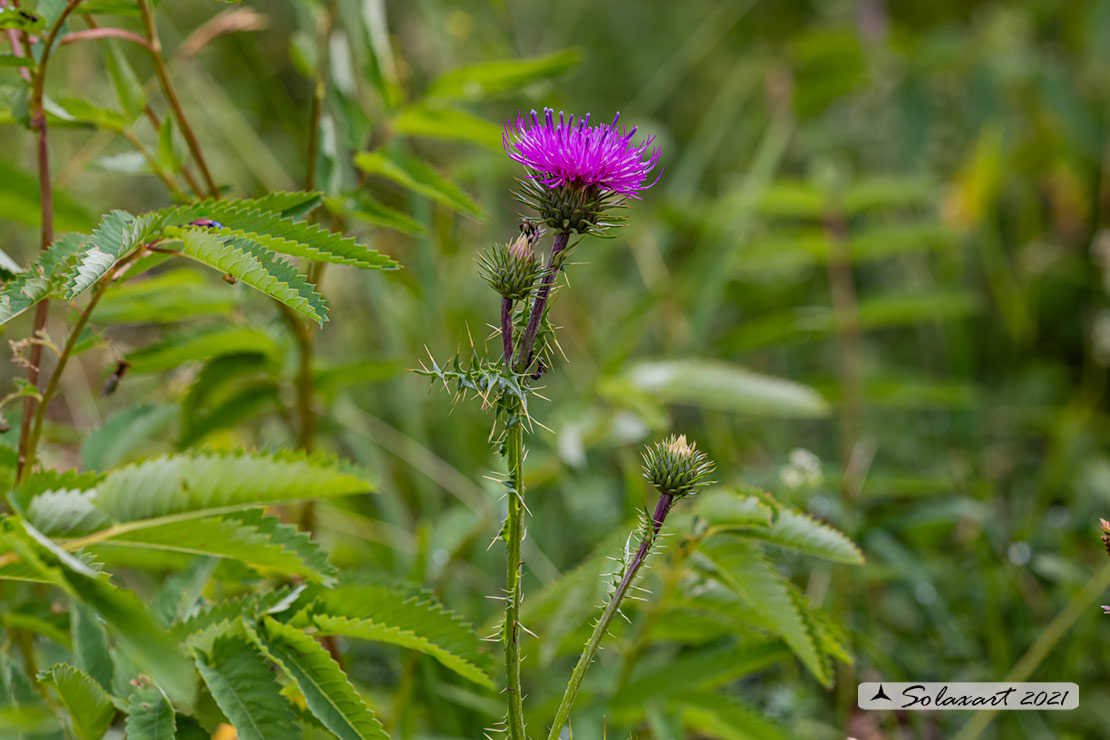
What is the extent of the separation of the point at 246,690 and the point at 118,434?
A: 0.44 meters

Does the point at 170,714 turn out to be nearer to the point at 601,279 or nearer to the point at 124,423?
the point at 124,423

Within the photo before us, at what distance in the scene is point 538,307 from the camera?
65 cm

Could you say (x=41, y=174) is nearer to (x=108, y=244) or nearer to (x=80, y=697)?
(x=108, y=244)

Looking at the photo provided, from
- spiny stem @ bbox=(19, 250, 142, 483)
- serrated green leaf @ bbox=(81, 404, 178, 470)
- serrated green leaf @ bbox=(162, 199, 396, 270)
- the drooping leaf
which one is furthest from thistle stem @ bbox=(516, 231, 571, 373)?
serrated green leaf @ bbox=(81, 404, 178, 470)

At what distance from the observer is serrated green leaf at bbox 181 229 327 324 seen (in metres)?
0.62

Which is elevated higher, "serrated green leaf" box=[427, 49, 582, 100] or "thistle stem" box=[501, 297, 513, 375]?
"serrated green leaf" box=[427, 49, 582, 100]

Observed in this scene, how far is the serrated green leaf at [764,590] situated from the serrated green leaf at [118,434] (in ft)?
2.16

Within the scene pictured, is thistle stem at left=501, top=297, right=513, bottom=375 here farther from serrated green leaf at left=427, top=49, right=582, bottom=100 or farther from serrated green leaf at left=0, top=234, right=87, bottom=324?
serrated green leaf at left=427, top=49, right=582, bottom=100

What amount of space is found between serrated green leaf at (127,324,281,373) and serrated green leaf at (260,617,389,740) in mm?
417

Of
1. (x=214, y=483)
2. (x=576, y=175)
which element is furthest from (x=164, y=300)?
(x=576, y=175)

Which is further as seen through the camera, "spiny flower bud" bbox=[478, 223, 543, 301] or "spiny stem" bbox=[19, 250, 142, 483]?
"spiny stem" bbox=[19, 250, 142, 483]

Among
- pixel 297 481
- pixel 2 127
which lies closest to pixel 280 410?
pixel 297 481

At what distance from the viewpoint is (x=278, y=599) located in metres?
0.76

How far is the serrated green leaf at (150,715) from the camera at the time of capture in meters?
0.67
